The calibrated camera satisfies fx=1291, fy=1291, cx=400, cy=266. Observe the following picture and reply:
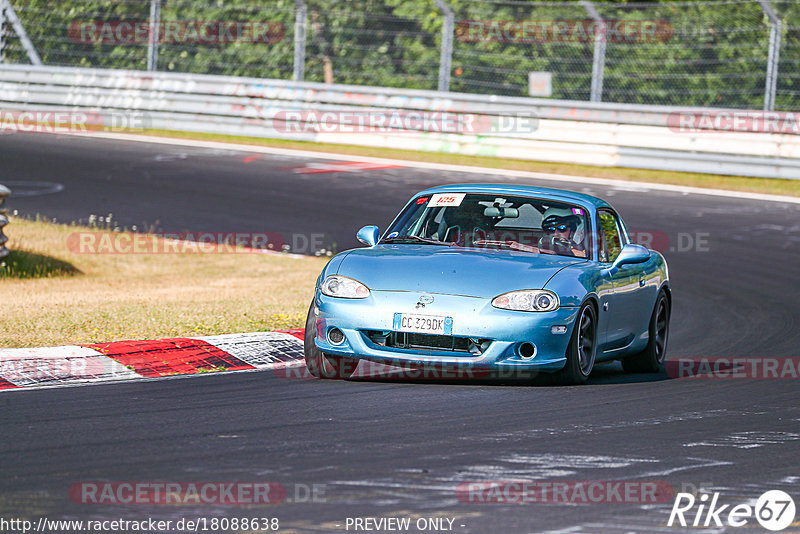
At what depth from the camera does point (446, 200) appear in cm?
917

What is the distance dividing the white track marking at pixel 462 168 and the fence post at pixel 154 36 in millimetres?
1499

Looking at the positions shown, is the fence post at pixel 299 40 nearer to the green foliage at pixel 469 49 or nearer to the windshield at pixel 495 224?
the green foliage at pixel 469 49

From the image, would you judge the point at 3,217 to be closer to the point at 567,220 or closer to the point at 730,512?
the point at 567,220

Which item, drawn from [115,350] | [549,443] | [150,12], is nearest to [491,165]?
[150,12]

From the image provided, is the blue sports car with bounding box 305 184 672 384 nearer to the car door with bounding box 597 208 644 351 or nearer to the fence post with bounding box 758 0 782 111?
the car door with bounding box 597 208 644 351

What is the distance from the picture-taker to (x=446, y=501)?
5.16 meters

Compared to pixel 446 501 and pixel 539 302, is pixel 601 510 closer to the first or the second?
pixel 446 501

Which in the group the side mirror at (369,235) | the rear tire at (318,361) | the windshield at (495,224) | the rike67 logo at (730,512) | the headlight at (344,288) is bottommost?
the rear tire at (318,361)

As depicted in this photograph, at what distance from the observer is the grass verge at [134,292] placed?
980 cm

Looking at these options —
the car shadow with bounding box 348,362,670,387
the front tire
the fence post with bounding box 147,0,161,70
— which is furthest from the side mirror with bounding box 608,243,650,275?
the fence post with bounding box 147,0,161,70

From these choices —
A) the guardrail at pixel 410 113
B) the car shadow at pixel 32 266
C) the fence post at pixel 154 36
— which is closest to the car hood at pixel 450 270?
the car shadow at pixel 32 266

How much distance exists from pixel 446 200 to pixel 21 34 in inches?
766

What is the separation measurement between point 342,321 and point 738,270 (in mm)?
8126

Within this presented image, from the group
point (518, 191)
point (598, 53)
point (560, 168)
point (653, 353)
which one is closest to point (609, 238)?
point (518, 191)
